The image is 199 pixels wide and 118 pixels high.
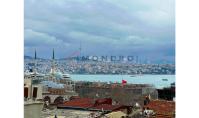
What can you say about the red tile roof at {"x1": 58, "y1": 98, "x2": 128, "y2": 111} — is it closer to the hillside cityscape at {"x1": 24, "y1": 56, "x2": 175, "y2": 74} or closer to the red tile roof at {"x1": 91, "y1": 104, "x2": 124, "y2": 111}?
the red tile roof at {"x1": 91, "y1": 104, "x2": 124, "y2": 111}

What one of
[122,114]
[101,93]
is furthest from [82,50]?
[122,114]

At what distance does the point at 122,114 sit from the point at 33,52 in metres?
0.72

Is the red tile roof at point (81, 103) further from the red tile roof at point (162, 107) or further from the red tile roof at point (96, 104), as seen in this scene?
the red tile roof at point (162, 107)

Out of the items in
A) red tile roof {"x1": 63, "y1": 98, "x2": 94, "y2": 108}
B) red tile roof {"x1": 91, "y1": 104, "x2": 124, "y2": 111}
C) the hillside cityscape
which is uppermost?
the hillside cityscape

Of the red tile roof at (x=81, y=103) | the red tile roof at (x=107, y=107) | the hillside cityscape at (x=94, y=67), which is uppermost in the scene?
the hillside cityscape at (x=94, y=67)

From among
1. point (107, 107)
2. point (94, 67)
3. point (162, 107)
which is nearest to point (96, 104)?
point (107, 107)

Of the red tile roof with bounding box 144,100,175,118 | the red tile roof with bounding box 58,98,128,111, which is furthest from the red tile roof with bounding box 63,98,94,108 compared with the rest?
the red tile roof with bounding box 144,100,175,118

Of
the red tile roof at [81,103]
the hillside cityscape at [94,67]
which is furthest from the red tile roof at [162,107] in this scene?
the red tile roof at [81,103]

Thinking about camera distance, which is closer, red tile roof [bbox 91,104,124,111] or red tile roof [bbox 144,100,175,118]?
red tile roof [bbox 144,100,175,118]

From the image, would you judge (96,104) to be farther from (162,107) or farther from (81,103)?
(162,107)

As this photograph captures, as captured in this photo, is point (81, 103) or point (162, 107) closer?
point (162, 107)

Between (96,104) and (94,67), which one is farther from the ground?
(94,67)

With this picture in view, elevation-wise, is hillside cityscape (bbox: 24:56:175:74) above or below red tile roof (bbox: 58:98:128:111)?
above
